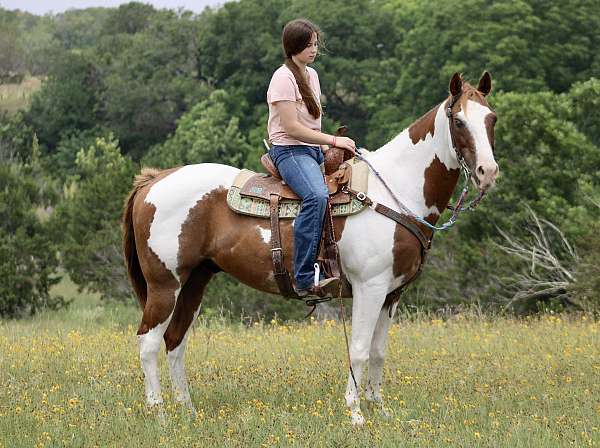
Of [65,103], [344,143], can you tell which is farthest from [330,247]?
[65,103]

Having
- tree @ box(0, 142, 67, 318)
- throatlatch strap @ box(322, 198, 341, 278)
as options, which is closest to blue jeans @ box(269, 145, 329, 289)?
throatlatch strap @ box(322, 198, 341, 278)

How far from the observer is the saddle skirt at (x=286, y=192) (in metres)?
7.17

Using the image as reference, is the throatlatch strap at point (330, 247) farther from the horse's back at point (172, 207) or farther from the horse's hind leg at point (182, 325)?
the horse's hind leg at point (182, 325)

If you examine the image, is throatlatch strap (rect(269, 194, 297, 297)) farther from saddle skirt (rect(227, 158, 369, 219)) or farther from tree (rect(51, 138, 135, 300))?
tree (rect(51, 138, 135, 300))

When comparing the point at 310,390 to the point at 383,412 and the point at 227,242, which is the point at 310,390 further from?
the point at 227,242

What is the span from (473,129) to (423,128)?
1.94ft

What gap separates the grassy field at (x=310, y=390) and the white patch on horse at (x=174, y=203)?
123 cm

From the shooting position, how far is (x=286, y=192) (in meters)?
7.32

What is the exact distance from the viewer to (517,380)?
27.9 feet

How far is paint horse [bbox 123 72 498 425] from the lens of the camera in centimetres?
704

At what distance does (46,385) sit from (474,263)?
55.6 feet

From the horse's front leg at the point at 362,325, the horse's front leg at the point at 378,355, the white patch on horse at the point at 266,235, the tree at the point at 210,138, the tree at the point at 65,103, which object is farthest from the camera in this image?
the tree at the point at 65,103

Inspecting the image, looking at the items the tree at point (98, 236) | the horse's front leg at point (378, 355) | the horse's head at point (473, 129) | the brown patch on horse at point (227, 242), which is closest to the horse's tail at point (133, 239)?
the brown patch on horse at point (227, 242)

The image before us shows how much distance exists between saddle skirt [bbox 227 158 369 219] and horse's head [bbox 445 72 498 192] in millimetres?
829
